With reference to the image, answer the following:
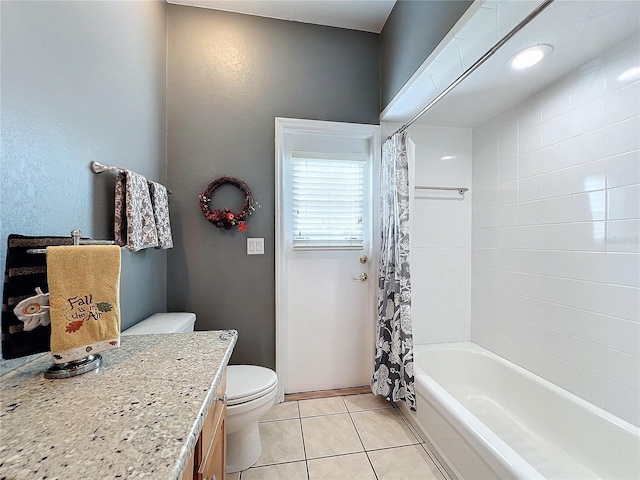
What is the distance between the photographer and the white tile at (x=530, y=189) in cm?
174

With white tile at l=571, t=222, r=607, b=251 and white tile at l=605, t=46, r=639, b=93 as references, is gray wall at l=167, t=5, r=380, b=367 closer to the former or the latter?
white tile at l=605, t=46, r=639, b=93

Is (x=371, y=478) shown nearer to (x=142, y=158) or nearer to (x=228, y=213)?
(x=228, y=213)

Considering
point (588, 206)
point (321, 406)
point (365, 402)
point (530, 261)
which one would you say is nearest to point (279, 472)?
point (321, 406)

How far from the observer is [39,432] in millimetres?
532

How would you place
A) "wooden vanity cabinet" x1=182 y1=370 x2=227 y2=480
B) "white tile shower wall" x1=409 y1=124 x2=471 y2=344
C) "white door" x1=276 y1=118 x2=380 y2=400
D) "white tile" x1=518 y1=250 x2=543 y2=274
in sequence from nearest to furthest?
"wooden vanity cabinet" x1=182 y1=370 x2=227 y2=480 → "white tile" x1=518 y1=250 x2=543 y2=274 → "white door" x1=276 y1=118 x2=380 y2=400 → "white tile shower wall" x1=409 y1=124 x2=471 y2=344

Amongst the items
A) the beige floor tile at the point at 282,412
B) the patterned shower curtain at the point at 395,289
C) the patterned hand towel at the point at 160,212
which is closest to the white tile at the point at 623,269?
the patterned shower curtain at the point at 395,289

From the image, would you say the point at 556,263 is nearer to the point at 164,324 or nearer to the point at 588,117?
the point at 588,117

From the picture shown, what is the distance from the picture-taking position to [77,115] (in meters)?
1.06

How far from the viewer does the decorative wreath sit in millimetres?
1875

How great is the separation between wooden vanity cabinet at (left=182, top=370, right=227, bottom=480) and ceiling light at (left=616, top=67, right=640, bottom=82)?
2143mm

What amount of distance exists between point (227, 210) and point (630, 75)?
7.27 ft

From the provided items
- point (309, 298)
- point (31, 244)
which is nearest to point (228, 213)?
point (309, 298)

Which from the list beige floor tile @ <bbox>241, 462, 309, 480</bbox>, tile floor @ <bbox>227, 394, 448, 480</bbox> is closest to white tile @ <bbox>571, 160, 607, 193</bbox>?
tile floor @ <bbox>227, 394, 448, 480</bbox>

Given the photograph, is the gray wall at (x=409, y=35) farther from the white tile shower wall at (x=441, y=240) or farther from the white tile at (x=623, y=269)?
the white tile at (x=623, y=269)
